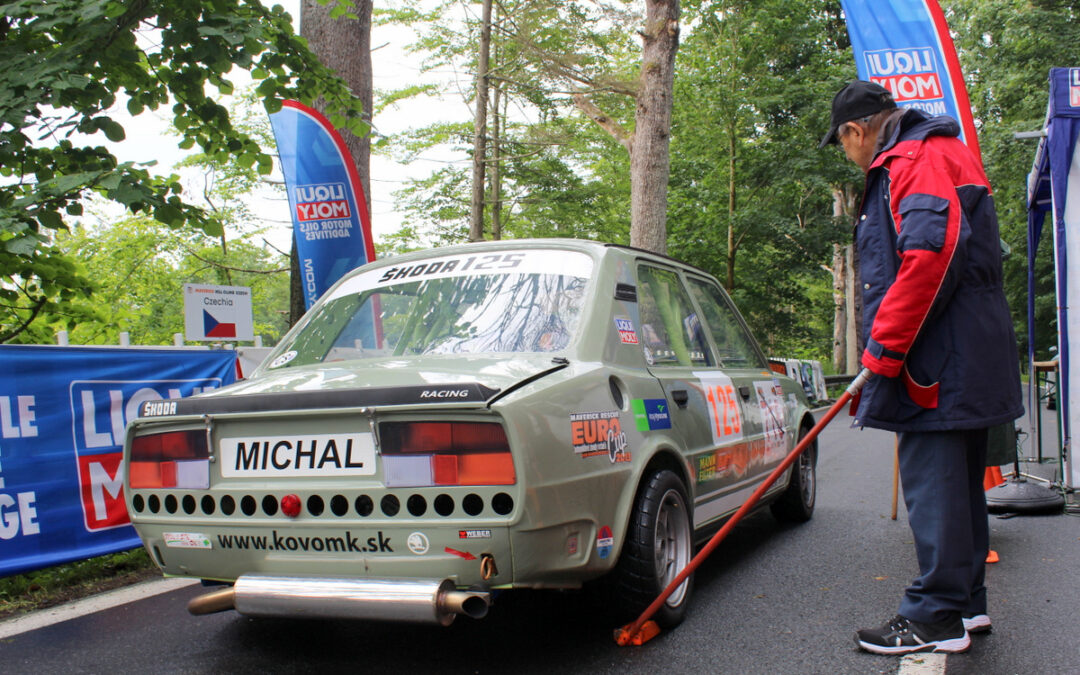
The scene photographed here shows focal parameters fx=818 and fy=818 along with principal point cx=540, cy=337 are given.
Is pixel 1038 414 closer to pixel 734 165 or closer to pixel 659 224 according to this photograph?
pixel 659 224

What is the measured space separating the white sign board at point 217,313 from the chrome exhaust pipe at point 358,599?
519 centimetres

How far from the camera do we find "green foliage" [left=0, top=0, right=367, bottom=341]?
471cm

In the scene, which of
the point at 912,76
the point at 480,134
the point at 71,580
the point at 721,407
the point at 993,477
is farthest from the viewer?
the point at 480,134

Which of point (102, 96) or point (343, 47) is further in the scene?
point (343, 47)

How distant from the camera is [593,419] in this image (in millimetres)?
2873

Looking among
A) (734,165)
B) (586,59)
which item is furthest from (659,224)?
(734,165)

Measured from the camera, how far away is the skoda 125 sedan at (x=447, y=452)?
251 centimetres

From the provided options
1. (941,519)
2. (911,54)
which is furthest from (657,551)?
(911,54)

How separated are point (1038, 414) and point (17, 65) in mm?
7519

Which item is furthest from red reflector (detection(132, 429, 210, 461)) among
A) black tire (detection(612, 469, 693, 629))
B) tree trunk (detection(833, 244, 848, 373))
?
tree trunk (detection(833, 244, 848, 373))

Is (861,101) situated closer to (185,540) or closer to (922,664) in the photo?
(922,664)

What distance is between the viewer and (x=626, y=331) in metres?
3.45

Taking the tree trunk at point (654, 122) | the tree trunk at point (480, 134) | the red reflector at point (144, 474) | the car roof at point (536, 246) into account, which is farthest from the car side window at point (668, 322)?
the tree trunk at point (480, 134)

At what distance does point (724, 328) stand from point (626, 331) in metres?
1.51
